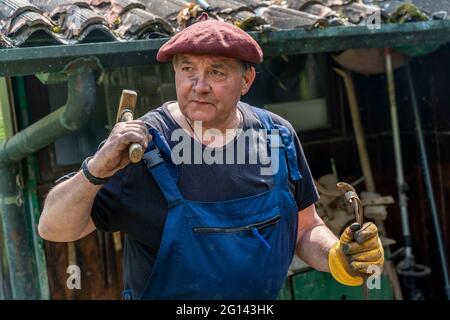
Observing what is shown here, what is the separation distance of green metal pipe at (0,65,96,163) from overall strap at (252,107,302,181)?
3.69 ft

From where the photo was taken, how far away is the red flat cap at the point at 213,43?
2.57 meters

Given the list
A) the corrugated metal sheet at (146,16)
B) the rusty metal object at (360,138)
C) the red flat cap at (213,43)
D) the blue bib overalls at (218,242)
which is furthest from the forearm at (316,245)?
the rusty metal object at (360,138)

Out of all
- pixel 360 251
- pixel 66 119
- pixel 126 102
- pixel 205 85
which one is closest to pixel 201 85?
pixel 205 85

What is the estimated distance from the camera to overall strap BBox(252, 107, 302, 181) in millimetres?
2859

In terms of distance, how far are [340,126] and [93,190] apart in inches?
142

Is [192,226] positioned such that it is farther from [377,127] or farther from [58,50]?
[377,127]

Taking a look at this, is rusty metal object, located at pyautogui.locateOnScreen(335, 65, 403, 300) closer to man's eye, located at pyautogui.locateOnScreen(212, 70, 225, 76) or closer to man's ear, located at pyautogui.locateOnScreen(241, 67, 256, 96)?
man's ear, located at pyautogui.locateOnScreen(241, 67, 256, 96)

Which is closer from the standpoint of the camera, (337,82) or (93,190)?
A: (93,190)

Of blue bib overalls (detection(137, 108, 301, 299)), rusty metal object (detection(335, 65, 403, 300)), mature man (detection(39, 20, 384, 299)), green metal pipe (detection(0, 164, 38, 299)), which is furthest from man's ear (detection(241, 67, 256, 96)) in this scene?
rusty metal object (detection(335, 65, 403, 300))

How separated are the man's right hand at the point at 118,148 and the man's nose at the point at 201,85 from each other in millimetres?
298

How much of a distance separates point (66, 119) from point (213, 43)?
144 cm

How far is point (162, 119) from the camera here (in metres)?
2.74

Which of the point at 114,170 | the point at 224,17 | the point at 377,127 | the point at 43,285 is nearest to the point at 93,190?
the point at 114,170
